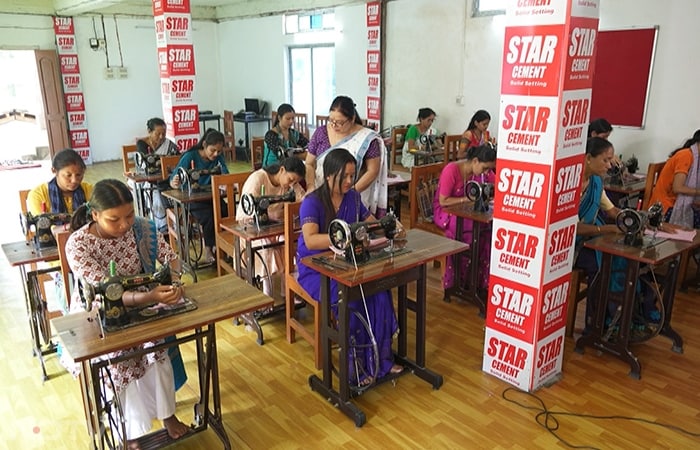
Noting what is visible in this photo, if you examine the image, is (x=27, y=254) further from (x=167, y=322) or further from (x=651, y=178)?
(x=651, y=178)

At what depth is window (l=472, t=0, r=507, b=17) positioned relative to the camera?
249 inches

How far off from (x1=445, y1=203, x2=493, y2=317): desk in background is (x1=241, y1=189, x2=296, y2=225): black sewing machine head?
1.22 meters

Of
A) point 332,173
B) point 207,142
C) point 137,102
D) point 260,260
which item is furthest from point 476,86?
point 137,102

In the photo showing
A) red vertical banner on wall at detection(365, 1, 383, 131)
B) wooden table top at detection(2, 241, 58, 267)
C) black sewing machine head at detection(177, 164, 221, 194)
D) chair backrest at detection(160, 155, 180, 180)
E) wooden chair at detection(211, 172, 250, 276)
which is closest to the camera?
wooden table top at detection(2, 241, 58, 267)

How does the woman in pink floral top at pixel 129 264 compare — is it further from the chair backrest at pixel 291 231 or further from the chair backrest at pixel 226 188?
the chair backrest at pixel 226 188

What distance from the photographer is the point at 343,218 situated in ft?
9.26

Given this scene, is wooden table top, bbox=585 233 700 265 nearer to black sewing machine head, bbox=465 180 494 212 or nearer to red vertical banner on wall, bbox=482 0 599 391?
red vertical banner on wall, bbox=482 0 599 391

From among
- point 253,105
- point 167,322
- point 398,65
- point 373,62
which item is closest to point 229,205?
point 167,322

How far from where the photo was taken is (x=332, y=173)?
2.69 metres

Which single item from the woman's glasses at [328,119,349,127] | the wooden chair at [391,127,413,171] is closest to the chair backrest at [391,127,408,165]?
the wooden chair at [391,127,413,171]

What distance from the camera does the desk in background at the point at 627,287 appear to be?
2838mm

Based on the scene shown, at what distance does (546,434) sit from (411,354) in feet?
3.04

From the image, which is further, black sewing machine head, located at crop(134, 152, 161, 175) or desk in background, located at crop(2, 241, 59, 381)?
black sewing machine head, located at crop(134, 152, 161, 175)

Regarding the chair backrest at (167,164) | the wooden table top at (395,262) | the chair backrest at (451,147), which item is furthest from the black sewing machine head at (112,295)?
the chair backrest at (451,147)
